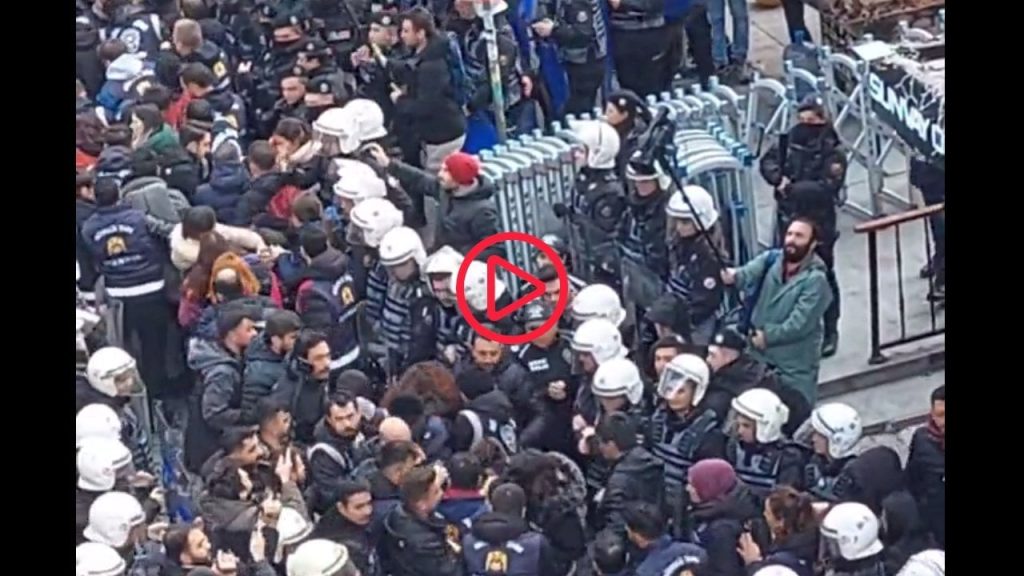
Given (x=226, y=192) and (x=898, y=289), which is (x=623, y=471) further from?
(x=898, y=289)

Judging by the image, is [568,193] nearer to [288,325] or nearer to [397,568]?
[288,325]

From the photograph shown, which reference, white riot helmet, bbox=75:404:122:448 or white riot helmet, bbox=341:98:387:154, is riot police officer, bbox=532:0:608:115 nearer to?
white riot helmet, bbox=341:98:387:154

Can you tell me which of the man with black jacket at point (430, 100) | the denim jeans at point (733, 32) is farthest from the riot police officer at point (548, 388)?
the denim jeans at point (733, 32)

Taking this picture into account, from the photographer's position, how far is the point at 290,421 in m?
12.2

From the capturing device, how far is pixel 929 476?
11.7 metres

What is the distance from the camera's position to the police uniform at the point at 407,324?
42.8ft

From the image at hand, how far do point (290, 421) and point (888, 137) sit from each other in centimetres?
459

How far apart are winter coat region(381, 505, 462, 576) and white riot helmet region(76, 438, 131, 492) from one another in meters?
1.28

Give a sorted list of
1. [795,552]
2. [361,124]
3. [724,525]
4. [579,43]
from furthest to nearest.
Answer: [579,43]
[361,124]
[724,525]
[795,552]

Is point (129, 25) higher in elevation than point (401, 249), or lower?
higher

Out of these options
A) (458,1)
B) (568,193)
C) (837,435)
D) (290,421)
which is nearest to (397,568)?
(290,421)

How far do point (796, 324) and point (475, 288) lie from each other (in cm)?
153

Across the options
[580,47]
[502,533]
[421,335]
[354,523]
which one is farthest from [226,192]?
[502,533]

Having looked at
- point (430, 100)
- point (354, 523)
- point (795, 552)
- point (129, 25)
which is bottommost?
point (795, 552)
